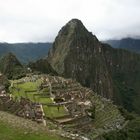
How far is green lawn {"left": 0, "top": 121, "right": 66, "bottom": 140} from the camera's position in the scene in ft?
111

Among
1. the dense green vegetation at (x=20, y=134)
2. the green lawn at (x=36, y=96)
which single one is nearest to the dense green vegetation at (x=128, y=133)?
the green lawn at (x=36, y=96)

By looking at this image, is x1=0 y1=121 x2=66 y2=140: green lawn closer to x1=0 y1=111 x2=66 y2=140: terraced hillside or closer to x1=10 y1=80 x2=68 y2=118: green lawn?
x1=0 y1=111 x2=66 y2=140: terraced hillside

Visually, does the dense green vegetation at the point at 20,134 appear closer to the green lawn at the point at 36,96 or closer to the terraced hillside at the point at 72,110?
the terraced hillside at the point at 72,110

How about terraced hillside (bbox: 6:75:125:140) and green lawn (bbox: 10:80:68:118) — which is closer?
terraced hillside (bbox: 6:75:125:140)

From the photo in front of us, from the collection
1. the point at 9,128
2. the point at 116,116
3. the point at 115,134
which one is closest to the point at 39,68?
the point at 116,116

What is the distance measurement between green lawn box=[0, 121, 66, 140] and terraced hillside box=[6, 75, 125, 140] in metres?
2.40

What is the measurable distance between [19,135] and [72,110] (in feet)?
58.2

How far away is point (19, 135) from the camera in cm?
3434

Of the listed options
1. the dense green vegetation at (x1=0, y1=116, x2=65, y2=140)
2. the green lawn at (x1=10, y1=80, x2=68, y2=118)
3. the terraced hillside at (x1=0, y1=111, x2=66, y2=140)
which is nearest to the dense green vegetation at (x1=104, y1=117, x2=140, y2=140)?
the green lawn at (x1=10, y1=80, x2=68, y2=118)

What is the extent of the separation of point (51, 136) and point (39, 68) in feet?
335

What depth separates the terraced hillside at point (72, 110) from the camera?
4594 cm

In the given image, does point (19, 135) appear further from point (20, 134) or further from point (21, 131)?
point (21, 131)

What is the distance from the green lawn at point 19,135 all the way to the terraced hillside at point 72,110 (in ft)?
7.87

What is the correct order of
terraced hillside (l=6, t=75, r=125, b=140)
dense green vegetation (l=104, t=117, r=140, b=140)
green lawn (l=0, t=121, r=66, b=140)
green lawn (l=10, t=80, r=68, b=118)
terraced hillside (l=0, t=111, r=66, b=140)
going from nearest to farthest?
1. green lawn (l=0, t=121, r=66, b=140)
2. terraced hillside (l=0, t=111, r=66, b=140)
3. terraced hillside (l=6, t=75, r=125, b=140)
4. dense green vegetation (l=104, t=117, r=140, b=140)
5. green lawn (l=10, t=80, r=68, b=118)
